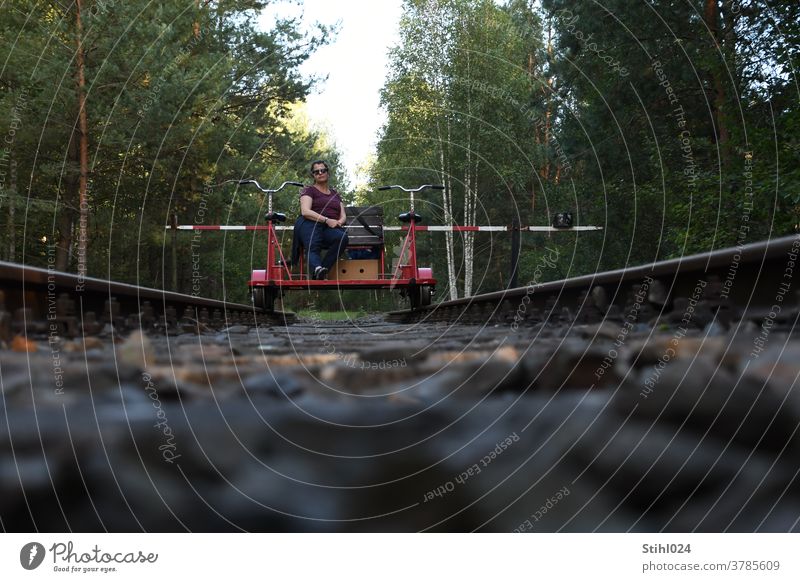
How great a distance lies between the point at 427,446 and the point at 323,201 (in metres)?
7.64

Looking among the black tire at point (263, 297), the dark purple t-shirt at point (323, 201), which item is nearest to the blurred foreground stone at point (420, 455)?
the dark purple t-shirt at point (323, 201)

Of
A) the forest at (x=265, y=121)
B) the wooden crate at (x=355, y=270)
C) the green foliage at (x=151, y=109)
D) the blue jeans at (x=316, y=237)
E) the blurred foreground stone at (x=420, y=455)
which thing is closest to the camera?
the blurred foreground stone at (x=420, y=455)

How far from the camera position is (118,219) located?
65.8ft

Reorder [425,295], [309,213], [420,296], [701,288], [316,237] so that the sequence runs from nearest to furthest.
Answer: [701,288] → [309,213] → [316,237] → [425,295] → [420,296]

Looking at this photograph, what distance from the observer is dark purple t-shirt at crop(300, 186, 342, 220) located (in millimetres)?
8719

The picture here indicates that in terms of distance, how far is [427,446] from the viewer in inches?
50.0

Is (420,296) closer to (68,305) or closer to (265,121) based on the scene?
(68,305)

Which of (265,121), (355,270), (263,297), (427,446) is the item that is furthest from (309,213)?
(265,121)

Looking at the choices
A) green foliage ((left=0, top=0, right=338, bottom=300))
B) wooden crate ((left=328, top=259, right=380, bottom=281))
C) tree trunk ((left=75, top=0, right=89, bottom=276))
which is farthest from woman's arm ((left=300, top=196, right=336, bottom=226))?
tree trunk ((left=75, top=0, right=89, bottom=276))

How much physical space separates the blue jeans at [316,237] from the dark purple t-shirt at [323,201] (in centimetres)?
16

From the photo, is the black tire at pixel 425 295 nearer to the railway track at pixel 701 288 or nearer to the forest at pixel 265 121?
the forest at pixel 265 121

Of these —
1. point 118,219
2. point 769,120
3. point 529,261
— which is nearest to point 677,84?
point 769,120

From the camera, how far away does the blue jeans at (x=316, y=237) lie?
352 inches
